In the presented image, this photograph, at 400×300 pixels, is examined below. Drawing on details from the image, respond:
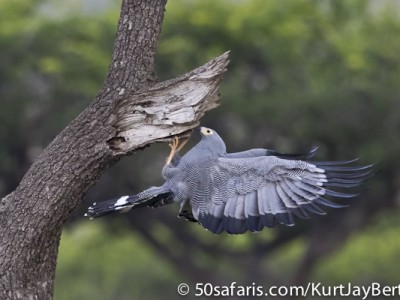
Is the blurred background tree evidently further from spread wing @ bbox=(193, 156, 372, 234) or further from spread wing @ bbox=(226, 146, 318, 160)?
spread wing @ bbox=(193, 156, 372, 234)

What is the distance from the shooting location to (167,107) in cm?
623

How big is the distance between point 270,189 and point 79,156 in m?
1.18

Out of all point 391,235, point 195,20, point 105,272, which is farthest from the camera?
point 105,272

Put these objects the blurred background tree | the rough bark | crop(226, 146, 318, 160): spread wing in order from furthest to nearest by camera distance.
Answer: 1. the blurred background tree
2. crop(226, 146, 318, 160): spread wing
3. the rough bark

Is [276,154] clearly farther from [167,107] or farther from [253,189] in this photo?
[167,107]

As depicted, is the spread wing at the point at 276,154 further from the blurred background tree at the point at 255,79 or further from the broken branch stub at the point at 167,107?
the blurred background tree at the point at 255,79

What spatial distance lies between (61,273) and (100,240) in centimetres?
147

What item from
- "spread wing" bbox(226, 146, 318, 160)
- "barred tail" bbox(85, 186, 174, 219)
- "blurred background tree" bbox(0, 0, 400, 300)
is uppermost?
"blurred background tree" bbox(0, 0, 400, 300)

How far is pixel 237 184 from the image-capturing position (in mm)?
6195

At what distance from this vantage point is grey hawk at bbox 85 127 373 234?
20.2 feet

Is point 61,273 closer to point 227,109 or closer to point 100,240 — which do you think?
point 100,240

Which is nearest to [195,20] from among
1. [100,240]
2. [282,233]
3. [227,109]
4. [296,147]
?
[227,109]

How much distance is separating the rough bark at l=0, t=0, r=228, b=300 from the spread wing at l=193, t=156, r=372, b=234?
0.46m

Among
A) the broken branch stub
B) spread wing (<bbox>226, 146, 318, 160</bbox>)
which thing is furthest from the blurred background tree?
the broken branch stub
